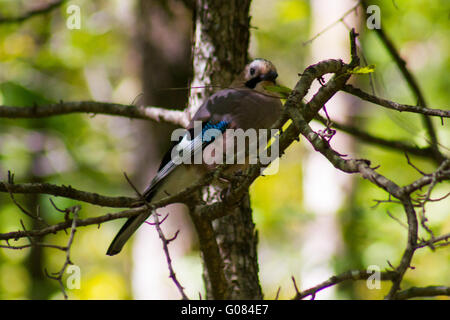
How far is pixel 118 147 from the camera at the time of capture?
10719 mm

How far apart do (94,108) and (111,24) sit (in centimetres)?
677

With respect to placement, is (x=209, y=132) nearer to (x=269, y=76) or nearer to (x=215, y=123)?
(x=215, y=123)

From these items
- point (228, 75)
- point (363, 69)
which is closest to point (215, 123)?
point (228, 75)

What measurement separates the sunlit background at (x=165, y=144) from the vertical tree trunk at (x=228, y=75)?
1134 millimetres

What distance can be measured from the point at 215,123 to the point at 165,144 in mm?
2466

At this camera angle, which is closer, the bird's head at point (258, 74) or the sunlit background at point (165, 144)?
the bird's head at point (258, 74)

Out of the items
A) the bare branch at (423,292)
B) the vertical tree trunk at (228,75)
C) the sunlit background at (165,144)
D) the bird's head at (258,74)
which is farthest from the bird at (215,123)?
the bare branch at (423,292)

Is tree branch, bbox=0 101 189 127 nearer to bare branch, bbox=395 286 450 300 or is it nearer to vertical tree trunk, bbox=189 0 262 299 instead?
vertical tree trunk, bbox=189 0 262 299

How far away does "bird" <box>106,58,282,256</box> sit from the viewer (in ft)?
14.3

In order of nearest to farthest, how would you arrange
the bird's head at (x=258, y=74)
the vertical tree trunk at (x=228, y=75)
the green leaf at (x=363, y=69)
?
the green leaf at (x=363, y=69), the vertical tree trunk at (x=228, y=75), the bird's head at (x=258, y=74)

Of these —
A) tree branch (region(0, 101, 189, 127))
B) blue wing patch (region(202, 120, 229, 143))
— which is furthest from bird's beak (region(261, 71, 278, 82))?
tree branch (region(0, 101, 189, 127))

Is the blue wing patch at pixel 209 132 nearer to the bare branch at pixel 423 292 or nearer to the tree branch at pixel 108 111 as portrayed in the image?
the tree branch at pixel 108 111

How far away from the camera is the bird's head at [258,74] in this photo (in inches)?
181
